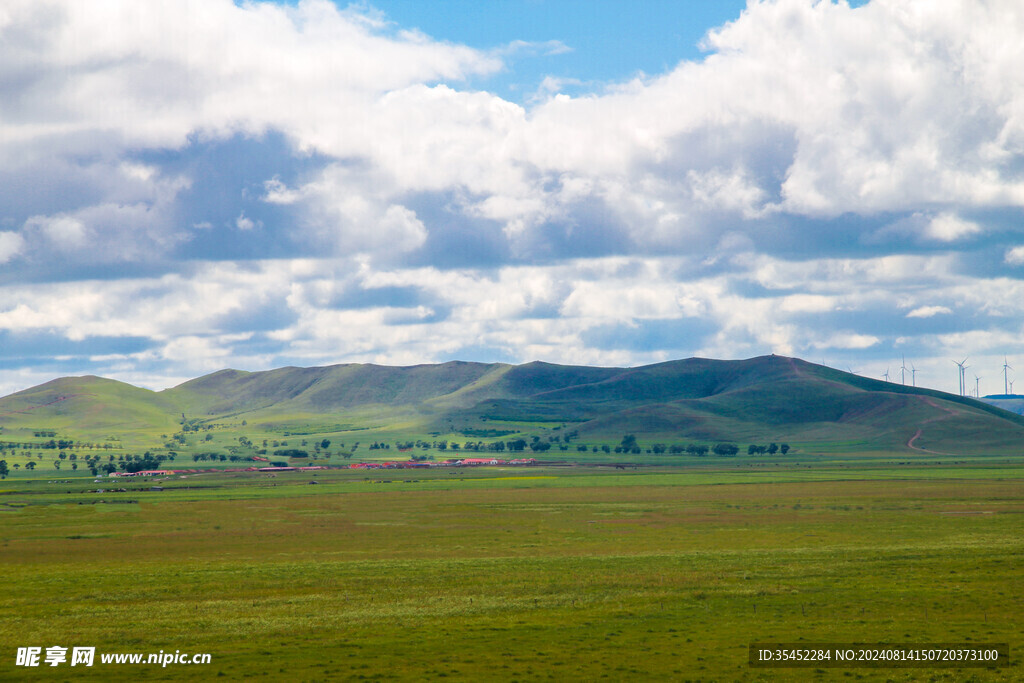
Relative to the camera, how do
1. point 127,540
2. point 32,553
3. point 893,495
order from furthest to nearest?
point 893,495 < point 127,540 < point 32,553

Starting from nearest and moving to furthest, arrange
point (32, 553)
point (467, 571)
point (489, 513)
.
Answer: point (467, 571)
point (32, 553)
point (489, 513)

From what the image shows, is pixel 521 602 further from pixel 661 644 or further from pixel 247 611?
pixel 247 611

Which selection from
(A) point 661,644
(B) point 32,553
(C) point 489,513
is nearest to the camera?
(A) point 661,644

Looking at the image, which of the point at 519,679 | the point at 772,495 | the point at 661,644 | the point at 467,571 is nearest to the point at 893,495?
the point at 772,495

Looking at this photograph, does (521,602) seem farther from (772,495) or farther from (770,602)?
(772,495)

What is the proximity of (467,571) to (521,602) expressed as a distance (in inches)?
567

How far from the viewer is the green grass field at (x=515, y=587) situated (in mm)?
49250

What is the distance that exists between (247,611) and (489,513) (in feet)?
229

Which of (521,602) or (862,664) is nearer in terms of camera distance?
(862,664)

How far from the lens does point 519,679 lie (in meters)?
45.5

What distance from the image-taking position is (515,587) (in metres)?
69.4

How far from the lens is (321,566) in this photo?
81.7 meters

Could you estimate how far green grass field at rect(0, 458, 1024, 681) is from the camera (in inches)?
1939

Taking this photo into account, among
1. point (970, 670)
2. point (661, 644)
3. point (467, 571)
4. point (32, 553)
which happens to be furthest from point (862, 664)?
point (32, 553)
